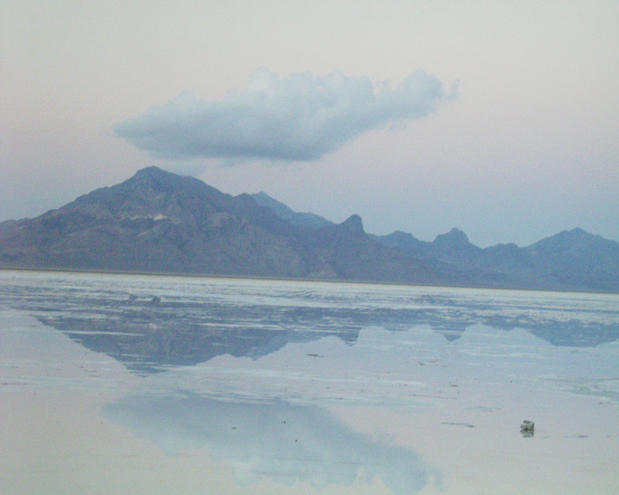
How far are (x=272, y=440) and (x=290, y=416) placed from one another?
2.11 m

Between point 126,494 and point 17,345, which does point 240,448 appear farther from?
point 17,345

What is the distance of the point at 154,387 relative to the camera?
17.6 m

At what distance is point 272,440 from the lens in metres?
13.1

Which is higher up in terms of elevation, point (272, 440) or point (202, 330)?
point (202, 330)

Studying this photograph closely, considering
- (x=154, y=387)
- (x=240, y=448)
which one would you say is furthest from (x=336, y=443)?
(x=154, y=387)

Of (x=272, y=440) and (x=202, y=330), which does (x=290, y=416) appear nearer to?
(x=272, y=440)

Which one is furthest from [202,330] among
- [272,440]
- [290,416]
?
[272,440]

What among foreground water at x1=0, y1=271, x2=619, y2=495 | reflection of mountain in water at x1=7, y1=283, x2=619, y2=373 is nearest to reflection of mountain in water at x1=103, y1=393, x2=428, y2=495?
foreground water at x1=0, y1=271, x2=619, y2=495

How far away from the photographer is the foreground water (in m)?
11.0

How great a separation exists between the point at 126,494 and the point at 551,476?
19.1 ft

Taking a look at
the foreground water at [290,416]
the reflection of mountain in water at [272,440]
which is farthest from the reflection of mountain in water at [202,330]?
the reflection of mountain in water at [272,440]

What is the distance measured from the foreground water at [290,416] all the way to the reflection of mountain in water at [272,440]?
0.11 feet

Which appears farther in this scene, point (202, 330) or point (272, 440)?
point (202, 330)

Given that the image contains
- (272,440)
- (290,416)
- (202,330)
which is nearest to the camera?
(272,440)
